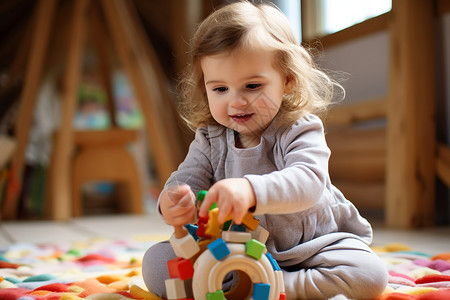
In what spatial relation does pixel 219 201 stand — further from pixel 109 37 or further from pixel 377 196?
pixel 109 37

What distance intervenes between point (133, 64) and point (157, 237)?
1048 millimetres

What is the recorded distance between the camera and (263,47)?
76cm

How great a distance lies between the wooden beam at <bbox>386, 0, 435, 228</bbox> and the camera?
171 cm

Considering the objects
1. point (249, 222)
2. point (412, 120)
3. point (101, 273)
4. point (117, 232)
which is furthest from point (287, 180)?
point (117, 232)

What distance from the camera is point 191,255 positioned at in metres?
0.64

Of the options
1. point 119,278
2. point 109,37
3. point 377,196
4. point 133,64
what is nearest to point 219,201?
point 119,278

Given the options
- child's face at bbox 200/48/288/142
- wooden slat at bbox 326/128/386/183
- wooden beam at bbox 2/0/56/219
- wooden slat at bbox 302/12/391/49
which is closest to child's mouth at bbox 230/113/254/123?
child's face at bbox 200/48/288/142

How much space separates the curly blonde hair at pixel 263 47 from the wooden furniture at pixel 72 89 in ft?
5.05

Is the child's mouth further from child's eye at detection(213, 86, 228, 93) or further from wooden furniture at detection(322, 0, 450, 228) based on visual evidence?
wooden furniture at detection(322, 0, 450, 228)

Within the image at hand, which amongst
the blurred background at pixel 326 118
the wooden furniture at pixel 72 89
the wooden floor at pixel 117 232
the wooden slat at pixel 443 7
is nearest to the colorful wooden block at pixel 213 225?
the blurred background at pixel 326 118

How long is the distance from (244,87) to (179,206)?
21 centimetres

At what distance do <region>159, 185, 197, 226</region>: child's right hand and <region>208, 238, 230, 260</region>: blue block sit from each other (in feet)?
0.23

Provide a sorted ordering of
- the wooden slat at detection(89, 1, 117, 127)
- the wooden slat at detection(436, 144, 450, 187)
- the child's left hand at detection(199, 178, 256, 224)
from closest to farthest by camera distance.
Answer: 1. the child's left hand at detection(199, 178, 256, 224)
2. the wooden slat at detection(436, 144, 450, 187)
3. the wooden slat at detection(89, 1, 117, 127)

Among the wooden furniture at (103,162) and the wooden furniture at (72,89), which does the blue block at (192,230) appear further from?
the wooden furniture at (103,162)
